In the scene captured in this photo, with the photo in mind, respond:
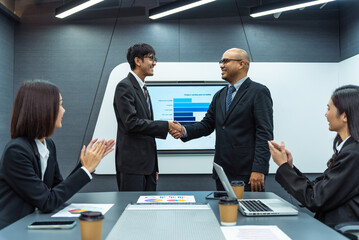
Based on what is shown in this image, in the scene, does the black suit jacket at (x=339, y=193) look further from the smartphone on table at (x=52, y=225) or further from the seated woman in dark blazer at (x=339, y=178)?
the smartphone on table at (x=52, y=225)

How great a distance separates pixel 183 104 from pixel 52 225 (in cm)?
273

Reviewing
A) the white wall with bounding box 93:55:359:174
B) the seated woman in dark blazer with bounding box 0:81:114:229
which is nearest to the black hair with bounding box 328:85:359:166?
the seated woman in dark blazer with bounding box 0:81:114:229

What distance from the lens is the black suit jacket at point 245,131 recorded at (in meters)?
2.53

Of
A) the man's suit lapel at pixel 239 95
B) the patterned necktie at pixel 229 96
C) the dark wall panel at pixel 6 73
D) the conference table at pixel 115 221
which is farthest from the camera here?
the dark wall panel at pixel 6 73

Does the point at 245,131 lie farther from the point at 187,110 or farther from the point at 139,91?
the point at 187,110

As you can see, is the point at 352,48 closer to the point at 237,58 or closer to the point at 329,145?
the point at 329,145

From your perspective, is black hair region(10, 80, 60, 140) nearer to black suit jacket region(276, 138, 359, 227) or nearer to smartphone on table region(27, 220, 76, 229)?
smartphone on table region(27, 220, 76, 229)

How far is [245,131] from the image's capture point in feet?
8.55

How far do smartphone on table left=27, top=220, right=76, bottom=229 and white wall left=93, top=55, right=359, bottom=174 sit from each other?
2546mm

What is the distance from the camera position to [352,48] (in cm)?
385

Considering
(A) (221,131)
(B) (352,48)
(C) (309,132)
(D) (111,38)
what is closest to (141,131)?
(A) (221,131)

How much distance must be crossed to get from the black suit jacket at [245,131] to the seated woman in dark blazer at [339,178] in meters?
0.72

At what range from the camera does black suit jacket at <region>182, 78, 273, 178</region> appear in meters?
2.53

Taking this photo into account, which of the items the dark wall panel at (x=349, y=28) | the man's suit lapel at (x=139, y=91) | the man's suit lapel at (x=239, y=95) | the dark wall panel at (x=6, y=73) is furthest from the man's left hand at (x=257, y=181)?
the dark wall panel at (x=6, y=73)
